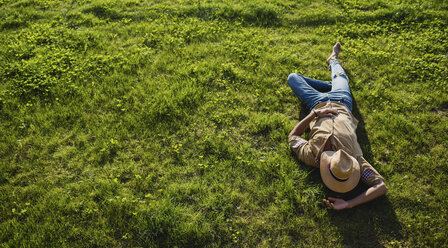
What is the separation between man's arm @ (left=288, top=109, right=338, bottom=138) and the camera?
15.9 feet

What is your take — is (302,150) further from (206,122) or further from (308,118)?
(206,122)

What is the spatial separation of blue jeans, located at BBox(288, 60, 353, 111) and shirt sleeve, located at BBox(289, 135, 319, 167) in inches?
39.1

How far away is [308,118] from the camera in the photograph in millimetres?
4906

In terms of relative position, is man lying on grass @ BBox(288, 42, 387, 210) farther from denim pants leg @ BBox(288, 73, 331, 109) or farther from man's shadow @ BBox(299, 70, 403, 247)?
man's shadow @ BBox(299, 70, 403, 247)

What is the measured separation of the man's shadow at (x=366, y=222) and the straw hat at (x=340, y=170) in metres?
0.52

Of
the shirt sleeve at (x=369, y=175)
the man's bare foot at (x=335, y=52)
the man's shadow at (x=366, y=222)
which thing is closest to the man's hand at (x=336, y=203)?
the man's shadow at (x=366, y=222)

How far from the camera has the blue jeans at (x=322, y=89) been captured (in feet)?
17.4

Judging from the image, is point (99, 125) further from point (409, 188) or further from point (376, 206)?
point (409, 188)

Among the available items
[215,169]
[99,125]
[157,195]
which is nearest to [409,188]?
[215,169]

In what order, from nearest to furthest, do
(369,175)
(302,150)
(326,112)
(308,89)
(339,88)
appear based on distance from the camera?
1. (369,175)
2. (302,150)
3. (326,112)
4. (339,88)
5. (308,89)

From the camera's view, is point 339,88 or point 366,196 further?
point 339,88

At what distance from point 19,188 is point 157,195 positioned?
90.2 inches

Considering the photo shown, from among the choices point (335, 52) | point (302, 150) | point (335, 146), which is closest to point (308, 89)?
point (302, 150)

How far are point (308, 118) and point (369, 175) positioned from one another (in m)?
1.35
